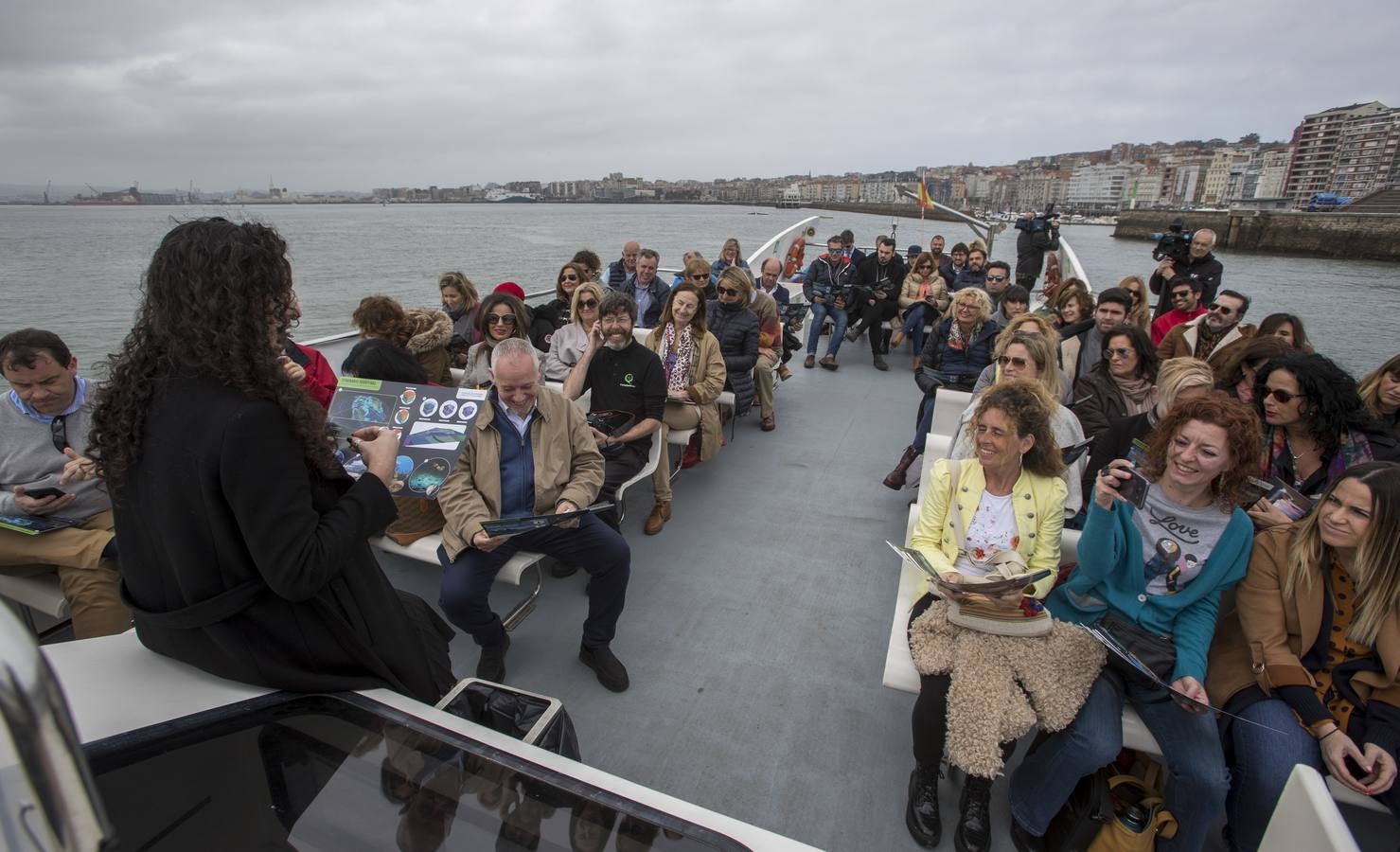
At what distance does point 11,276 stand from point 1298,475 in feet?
84.1

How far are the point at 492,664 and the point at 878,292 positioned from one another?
5.38m

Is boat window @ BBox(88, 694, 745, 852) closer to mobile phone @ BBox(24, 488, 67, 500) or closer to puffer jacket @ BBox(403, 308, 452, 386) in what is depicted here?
mobile phone @ BBox(24, 488, 67, 500)

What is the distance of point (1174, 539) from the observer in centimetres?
187

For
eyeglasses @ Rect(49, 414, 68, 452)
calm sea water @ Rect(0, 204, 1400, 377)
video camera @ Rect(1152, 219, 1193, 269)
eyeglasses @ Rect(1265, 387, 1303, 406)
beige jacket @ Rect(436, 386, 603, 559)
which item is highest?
video camera @ Rect(1152, 219, 1193, 269)

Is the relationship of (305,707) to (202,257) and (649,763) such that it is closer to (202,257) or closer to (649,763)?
(202,257)

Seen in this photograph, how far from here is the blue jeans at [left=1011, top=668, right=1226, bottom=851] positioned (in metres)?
1.64

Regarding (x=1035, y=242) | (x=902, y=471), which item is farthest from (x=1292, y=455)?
(x=1035, y=242)

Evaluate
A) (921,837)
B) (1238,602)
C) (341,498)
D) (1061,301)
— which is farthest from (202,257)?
(1061,301)

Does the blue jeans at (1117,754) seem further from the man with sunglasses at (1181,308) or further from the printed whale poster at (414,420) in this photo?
the man with sunglasses at (1181,308)

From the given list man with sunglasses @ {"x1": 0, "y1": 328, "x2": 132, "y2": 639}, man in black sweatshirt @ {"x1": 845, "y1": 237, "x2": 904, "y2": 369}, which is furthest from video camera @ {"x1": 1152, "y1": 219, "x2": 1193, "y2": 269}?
man with sunglasses @ {"x1": 0, "y1": 328, "x2": 132, "y2": 639}

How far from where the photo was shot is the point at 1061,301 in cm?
443

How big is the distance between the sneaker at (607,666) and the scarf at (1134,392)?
2531 mm

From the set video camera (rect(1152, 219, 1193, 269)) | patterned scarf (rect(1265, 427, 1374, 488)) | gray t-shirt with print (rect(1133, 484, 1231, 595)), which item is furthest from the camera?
video camera (rect(1152, 219, 1193, 269))

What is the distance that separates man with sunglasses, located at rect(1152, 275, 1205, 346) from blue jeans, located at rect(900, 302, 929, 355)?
1966 mm
